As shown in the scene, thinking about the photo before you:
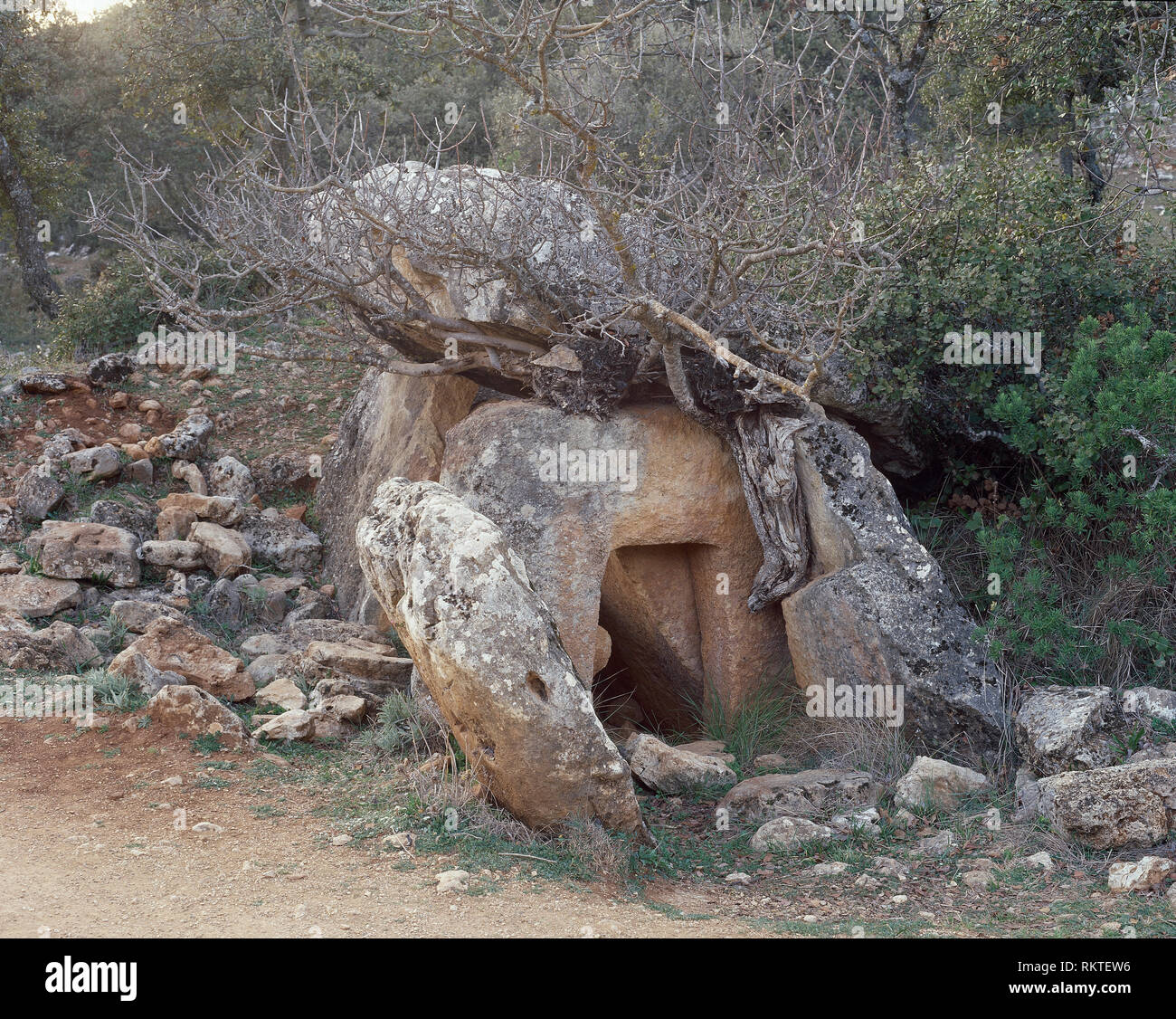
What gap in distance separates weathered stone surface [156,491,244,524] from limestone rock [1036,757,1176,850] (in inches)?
256

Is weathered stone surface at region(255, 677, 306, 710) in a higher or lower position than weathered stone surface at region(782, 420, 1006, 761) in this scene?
lower

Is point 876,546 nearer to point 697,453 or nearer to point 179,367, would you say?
point 697,453

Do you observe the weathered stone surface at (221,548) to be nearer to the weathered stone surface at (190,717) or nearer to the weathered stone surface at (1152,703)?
the weathered stone surface at (190,717)

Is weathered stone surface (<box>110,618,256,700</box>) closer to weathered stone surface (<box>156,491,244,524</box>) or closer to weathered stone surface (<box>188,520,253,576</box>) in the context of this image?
weathered stone surface (<box>188,520,253,576</box>)

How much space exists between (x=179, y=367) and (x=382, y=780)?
7230 mm

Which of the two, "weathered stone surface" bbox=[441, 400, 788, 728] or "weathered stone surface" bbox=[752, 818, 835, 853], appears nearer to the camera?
"weathered stone surface" bbox=[752, 818, 835, 853]

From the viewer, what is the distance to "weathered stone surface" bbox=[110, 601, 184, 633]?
25.0 feet

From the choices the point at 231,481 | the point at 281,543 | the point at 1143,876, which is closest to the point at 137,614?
the point at 281,543

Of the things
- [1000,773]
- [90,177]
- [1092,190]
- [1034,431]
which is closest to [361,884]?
[1000,773]

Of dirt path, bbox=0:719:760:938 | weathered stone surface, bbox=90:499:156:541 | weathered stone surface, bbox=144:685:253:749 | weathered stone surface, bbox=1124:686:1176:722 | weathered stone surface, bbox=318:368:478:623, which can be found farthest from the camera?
weathered stone surface, bbox=90:499:156:541

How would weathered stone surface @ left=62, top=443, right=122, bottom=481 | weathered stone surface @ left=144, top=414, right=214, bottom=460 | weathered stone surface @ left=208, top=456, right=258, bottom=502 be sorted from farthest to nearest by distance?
weathered stone surface @ left=144, top=414, right=214, bottom=460, weathered stone surface @ left=208, top=456, right=258, bottom=502, weathered stone surface @ left=62, top=443, right=122, bottom=481

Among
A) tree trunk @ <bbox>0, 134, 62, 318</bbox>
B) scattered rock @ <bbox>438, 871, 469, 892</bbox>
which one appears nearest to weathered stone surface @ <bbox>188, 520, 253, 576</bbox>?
scattered rock @ <bbox>438, 871, 469, 892</bbox>

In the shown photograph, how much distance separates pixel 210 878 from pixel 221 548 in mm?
4317

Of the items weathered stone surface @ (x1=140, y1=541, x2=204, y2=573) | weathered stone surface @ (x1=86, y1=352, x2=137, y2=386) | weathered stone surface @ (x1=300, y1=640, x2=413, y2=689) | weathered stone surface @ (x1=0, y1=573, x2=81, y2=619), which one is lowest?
weathered stone surface @ (x1=300, y1=640, x2=413, y2=689)
